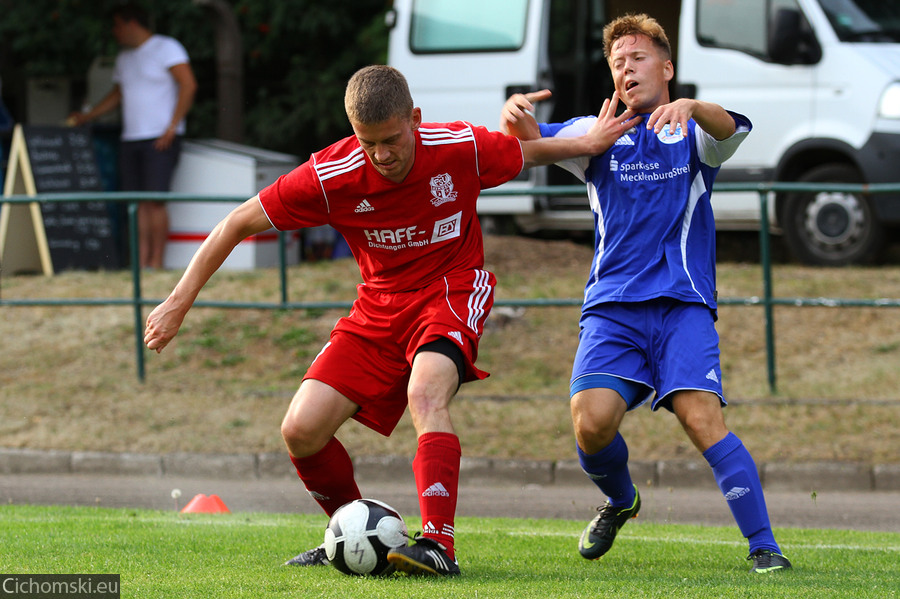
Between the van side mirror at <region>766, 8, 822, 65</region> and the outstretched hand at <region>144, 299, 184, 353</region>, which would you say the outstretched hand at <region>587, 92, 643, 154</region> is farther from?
the van side mirror at <region>766, 8, 822, 65</region>

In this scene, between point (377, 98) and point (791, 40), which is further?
point (791, 40)

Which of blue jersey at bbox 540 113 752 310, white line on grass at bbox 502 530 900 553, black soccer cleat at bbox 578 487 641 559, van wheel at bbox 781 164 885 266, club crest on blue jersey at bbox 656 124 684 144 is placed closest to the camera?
blue jersey at bbox 540 113 752 310

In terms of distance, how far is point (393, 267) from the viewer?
5.04 meters

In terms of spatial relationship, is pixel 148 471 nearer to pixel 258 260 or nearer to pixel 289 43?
pixel 258 260

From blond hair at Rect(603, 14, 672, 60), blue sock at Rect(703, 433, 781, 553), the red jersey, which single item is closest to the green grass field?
blue sock at Rect(703, 433, 781, 553)

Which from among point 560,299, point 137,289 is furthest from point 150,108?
point 560,299

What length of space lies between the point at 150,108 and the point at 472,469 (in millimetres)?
5969

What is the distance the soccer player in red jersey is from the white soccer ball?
232 mm

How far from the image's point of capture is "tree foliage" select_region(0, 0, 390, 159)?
1764cm

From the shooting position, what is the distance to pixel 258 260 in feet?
42.5

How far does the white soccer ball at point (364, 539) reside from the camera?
4.55 meters

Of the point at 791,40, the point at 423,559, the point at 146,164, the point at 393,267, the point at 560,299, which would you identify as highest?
the point at 791,40

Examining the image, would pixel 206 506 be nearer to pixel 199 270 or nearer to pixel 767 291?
pixel 199 270

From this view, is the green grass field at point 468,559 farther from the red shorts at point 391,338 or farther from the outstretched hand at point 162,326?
the outstretched hand at point 162,326
